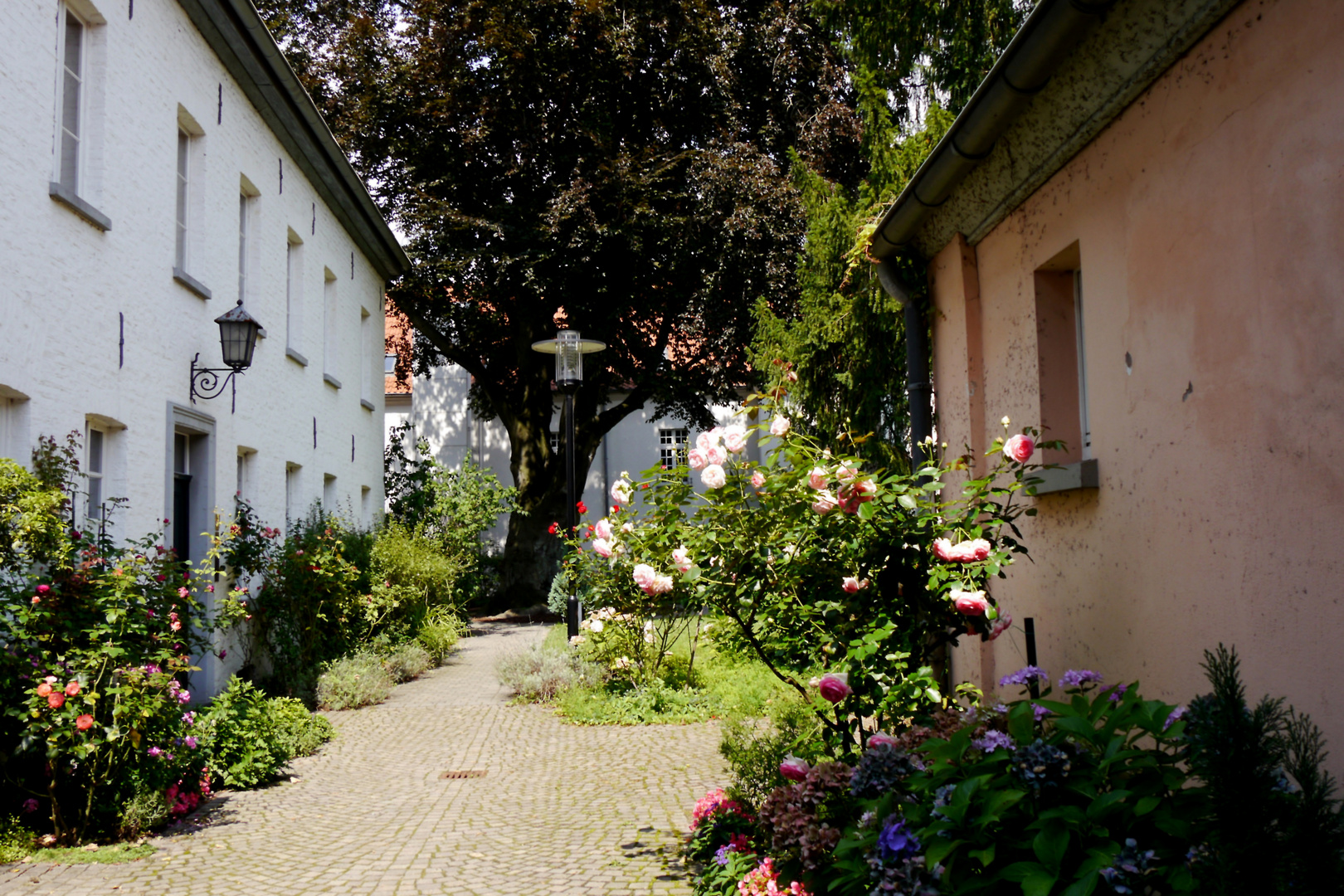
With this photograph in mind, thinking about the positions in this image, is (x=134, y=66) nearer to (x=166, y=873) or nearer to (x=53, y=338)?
(x=53, y=338)

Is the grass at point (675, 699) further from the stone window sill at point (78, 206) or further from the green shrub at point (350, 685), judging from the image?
the stone window sill at point (78, 206)

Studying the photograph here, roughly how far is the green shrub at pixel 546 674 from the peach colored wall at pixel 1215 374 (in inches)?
254

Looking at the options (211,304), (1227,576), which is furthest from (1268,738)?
(211,304)

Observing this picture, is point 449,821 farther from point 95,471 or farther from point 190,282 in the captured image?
point 190,282

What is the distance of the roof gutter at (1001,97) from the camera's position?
3947 millimetres

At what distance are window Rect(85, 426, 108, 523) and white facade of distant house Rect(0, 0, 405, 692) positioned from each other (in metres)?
0.02

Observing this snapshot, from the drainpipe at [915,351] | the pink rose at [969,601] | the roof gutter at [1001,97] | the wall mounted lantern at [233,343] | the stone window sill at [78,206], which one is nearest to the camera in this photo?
the roof gutter at [1001,97]

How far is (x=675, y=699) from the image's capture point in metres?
10.0

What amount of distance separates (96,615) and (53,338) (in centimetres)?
190

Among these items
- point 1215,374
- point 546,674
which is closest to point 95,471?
point 546,674

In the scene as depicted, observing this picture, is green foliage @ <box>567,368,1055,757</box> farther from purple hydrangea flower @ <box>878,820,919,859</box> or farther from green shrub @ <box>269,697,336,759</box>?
green shrub @ <box>269,697,336,759</box>

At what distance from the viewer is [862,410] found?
903 centimetres

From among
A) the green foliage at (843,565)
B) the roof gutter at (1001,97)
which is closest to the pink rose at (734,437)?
the green foliage at (843,565)

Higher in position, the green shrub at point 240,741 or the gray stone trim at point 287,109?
the gray stone trim at point 287,109
